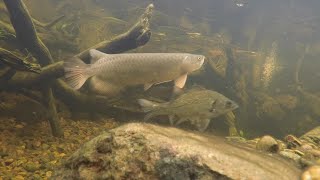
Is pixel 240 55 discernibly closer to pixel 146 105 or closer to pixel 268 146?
pixel 268 146

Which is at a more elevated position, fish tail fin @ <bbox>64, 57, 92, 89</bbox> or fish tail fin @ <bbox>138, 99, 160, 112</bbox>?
fish tail fin @ <bbox>64, 57, 92, 89</bbox>

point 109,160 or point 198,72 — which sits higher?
point 109,160

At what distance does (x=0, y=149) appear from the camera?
465 cm

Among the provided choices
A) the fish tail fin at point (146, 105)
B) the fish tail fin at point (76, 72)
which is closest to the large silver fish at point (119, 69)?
the fish tail fin at point (76, 72)

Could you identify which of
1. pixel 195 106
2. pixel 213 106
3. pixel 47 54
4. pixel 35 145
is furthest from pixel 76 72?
pixel 47 54

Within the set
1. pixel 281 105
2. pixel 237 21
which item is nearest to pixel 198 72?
pixel 281 105

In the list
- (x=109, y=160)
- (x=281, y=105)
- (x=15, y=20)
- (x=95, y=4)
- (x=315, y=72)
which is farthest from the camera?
(x=95, y=4)

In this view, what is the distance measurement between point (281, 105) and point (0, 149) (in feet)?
30.4

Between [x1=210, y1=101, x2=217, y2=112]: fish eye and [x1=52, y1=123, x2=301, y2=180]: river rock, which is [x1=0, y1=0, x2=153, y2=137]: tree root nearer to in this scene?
[x1=210, y1=101, x2=217, y2=112]: fish eye

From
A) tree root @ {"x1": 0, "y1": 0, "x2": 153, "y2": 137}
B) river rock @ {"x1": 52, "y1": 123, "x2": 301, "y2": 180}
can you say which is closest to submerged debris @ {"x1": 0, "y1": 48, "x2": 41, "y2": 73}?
tree root @ {"x1": 0, "y1": 0, "x2": 153, "y2": 137}

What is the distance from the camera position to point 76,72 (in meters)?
4.34

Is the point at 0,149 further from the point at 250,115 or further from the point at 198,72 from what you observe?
the point at 250,115

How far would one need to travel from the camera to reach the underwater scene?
2.26 metres

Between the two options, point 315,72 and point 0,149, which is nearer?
point 0,149
